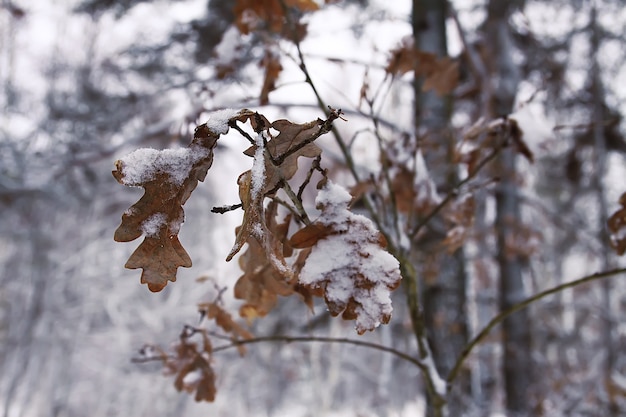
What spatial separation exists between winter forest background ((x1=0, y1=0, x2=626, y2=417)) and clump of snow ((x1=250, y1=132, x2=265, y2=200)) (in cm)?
8

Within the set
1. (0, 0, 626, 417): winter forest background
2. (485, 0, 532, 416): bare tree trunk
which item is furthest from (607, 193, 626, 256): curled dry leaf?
(485, 0, 532, 416): bare tree trunk

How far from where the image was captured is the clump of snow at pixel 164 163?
1.80 feet

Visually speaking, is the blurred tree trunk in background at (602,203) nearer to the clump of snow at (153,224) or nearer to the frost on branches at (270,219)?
the frost on branches at (270,219)

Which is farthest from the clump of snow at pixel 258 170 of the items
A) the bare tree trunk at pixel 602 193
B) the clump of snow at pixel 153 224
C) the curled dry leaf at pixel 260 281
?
the bare tree trunk at pixel 602 193

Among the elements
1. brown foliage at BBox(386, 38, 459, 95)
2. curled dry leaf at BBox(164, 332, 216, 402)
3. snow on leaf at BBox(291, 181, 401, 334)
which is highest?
brown foliage at BBox(386, 38, 459, 95)

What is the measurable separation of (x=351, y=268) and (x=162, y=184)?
0.80 ft

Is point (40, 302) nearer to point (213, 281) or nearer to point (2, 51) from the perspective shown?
point (2, 51)

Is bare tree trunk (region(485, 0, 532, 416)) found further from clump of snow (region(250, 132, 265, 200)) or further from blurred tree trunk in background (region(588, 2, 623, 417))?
clump of snow (region(250, 132, 265, 200))

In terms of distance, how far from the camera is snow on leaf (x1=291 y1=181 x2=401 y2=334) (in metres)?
0.60

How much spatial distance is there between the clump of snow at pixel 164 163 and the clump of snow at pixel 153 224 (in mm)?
44

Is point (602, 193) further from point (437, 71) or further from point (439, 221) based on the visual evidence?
point (437, 71)

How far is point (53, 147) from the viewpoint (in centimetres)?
601

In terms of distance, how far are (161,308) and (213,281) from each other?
1235 cm

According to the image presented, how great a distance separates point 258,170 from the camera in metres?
0.53
